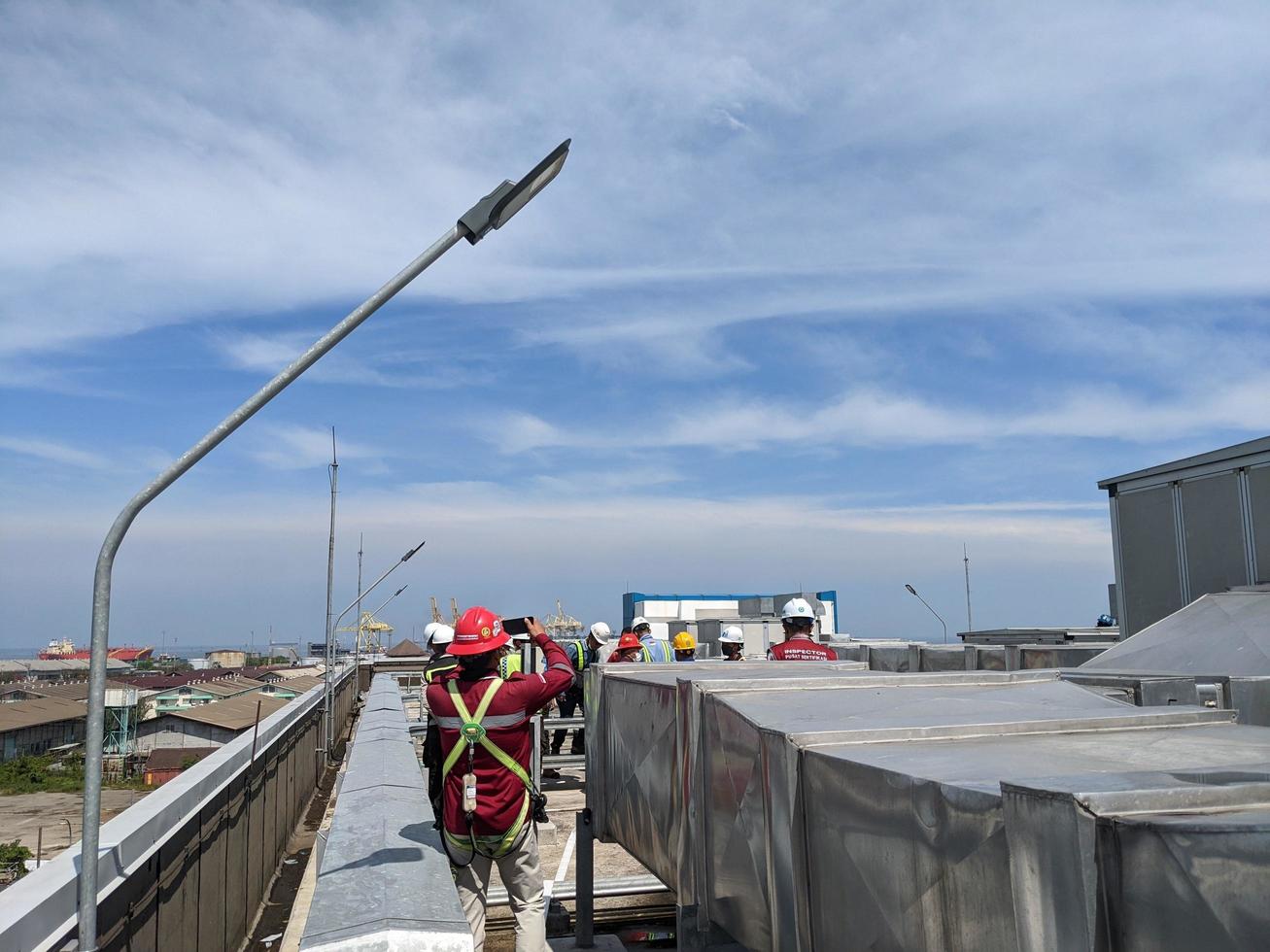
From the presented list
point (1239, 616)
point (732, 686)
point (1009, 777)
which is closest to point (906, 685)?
point (732, 686)

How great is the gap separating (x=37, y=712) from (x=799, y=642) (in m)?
49.0

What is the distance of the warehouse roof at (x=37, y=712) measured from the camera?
42.8 metres

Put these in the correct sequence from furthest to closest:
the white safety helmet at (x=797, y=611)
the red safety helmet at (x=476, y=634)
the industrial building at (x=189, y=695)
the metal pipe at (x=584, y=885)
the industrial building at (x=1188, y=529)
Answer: the industrial building at (x=189, y=695) < the white safety helmet at (x=797, y=611) < the industrial building at (x=1188, y=529) < the metal pipe at (x=584, y=885) < the red safety helmet at (x=476, y=634)

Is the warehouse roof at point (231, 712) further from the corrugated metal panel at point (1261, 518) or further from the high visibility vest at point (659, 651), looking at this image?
the corrugated metal panel at point (1261, 518)

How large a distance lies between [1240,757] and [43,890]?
171 inches

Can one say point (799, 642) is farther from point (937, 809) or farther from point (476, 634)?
point (937, 809)

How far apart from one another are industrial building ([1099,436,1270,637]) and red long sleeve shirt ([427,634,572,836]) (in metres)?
6.06

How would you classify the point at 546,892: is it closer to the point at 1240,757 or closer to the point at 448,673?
the point at 448,673

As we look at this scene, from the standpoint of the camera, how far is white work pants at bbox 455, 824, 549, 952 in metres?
6.17

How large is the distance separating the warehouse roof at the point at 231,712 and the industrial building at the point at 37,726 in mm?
10689

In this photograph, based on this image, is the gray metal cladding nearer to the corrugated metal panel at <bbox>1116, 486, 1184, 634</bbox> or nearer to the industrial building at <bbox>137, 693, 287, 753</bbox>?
the corrugated metal panel at <bbox>1116, 486, 1184, 634</bbox>

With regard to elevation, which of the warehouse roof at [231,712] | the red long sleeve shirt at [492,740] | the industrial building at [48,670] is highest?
the red long sleeve shirt at [492,740]

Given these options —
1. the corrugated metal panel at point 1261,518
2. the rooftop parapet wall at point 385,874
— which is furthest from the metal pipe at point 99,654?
the corrugated metal panel at point 1261,518

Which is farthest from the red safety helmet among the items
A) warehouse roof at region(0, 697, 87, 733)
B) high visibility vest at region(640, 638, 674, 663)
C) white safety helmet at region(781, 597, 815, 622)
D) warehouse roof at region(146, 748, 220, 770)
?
warehouse roof at region(0, 697, 87, 733)
